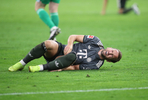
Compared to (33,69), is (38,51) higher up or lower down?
higher up

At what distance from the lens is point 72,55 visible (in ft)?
17.2

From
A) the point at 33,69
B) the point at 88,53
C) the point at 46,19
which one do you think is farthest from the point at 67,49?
the point at 46,19

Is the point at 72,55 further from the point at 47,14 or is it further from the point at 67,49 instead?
the point at 47,14

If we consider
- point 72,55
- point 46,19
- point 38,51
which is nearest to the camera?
point 72,55

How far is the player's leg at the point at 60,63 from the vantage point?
17.3ft

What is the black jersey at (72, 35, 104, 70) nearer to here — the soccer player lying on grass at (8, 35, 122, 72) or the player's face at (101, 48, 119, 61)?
the soccer player lying on grass at (8, 35, 122, 72)

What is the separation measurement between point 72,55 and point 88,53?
1.55 feet

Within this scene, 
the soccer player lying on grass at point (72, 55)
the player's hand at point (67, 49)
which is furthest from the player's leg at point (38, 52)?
the player's hand at point (67, 49)

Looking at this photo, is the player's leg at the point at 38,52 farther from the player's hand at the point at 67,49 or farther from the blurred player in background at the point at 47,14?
the blurred player in background at the point at 47,14

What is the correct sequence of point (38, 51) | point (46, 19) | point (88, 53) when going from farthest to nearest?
point (46, 19), point (88, 53), point (38, 51)

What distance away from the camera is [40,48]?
5367 millimetres

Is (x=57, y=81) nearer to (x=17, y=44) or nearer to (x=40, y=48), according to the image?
(x=40, y=48)

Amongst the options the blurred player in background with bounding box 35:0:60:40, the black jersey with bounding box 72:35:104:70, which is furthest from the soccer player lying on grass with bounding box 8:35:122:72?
the blurred player in background with bounding box 35:0:60:40

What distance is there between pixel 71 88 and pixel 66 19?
1107 cm
